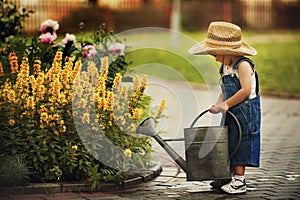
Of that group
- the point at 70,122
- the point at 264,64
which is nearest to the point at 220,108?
the point at 70,122

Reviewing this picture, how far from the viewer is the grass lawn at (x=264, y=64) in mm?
14580

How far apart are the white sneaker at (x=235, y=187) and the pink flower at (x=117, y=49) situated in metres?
1.86

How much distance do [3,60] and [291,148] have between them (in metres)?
3.11

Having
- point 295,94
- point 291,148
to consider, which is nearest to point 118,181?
point 291,148

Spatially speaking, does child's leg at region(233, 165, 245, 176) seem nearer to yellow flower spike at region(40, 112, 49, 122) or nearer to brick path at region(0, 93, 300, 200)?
brick path at region(0, 93, 300, 200)

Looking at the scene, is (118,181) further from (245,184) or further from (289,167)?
(289,167)

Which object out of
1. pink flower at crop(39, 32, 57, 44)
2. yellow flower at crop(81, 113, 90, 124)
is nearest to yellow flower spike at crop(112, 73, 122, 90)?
yellow flower at crop(81, 113, 90, 124)

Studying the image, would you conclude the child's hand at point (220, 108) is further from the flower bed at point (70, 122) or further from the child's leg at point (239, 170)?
the flower bed at point (70, 122)

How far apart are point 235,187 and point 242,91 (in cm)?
74

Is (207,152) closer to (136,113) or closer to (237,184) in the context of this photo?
(237,184)

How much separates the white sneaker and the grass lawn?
7.37 metres

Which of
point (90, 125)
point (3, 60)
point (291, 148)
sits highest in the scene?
point (3, 60)

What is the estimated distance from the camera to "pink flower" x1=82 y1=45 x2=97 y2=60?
23.1 feet

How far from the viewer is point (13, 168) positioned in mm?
5961
